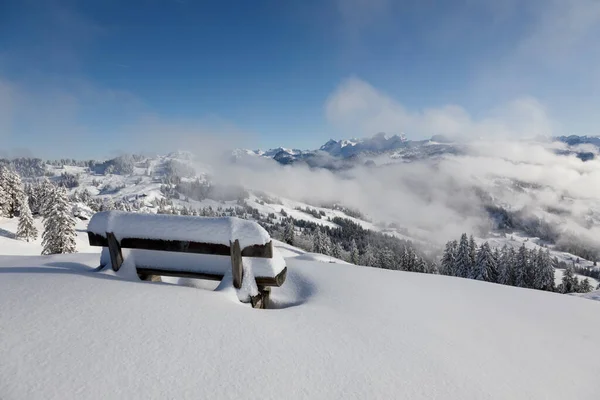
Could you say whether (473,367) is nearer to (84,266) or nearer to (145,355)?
(145,355)

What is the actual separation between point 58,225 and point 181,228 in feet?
A: 118

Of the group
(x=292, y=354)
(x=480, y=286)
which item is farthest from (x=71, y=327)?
(x=480, y=286)

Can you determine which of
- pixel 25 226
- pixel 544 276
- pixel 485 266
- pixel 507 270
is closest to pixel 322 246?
pixel 485 266

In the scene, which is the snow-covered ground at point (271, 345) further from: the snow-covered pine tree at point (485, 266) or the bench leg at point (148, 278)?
the snow-covered pine tree at point (485, 266)

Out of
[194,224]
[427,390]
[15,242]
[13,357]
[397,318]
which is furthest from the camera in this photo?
[15,242]

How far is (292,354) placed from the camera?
10.8 feet

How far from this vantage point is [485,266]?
51.5 metres

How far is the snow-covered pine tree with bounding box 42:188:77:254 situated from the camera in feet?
102

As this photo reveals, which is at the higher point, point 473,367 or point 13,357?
point 13,357

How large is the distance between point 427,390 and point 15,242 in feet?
191

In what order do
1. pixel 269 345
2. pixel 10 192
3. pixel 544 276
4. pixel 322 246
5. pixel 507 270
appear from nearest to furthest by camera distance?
pixel 269 345
pixel 10 192
pixel 507 270
pixel 544 276
pixel 322 246

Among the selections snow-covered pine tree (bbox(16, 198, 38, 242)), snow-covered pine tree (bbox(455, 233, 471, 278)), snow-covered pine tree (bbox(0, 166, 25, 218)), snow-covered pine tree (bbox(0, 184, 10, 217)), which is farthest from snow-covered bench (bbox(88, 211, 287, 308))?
snow-covered pine tree (bbox(0, 166, 25, 218))

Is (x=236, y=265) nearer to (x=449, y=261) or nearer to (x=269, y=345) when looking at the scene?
(x=269, y=345)

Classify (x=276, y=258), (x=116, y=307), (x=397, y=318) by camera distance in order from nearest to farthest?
(x=116, y=307) < (x=397, y=318) < (x=276, y=258)
